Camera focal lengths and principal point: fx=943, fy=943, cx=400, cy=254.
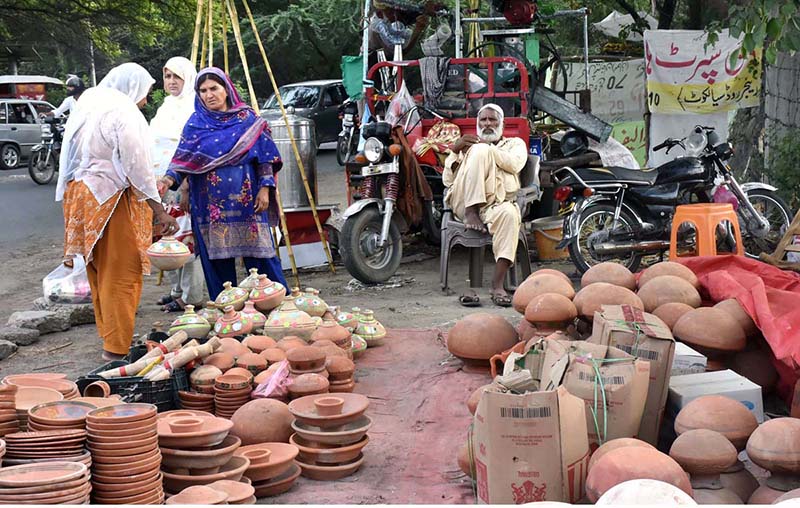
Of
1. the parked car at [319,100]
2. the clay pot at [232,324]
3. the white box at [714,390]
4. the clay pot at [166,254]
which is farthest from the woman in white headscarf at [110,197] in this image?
the parked car at [319,100]

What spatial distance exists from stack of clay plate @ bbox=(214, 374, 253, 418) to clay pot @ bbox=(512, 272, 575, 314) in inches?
61.8

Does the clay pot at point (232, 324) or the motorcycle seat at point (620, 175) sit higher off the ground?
the motorcycle seat at point (620, 175)

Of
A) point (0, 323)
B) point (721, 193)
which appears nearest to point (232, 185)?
point (0, 323)

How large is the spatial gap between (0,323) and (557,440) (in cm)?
528

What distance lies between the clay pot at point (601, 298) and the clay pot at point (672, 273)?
1.19 feet

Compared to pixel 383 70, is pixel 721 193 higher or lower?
lower

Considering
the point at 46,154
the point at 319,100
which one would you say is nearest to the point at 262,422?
the point at 46,154

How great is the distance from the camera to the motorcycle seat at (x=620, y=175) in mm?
7691

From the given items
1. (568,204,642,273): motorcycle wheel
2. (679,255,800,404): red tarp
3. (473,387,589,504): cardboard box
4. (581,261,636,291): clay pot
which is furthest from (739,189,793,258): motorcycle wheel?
(473,387,589,504): cardboard box

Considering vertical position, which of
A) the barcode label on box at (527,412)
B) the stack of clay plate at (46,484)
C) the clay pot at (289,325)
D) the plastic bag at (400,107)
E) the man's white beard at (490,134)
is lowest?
the clay pot at (289,325)

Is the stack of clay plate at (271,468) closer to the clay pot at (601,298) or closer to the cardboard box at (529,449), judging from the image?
the cardboard box at (529,449)

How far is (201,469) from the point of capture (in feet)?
11.6

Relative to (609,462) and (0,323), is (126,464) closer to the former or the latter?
(609,462)

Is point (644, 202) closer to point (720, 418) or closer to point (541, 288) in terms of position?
point (541, 288)
